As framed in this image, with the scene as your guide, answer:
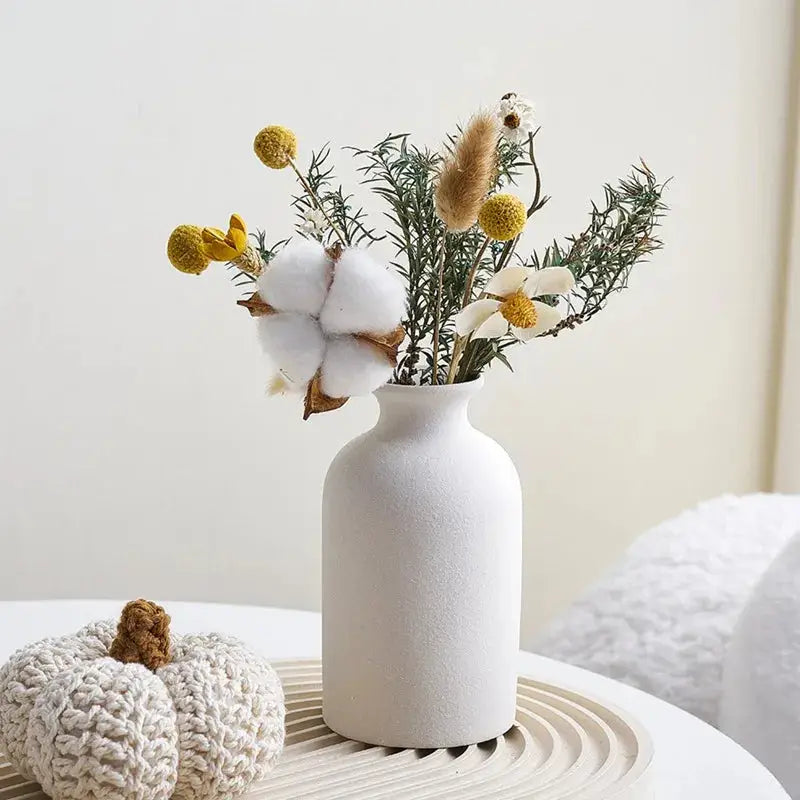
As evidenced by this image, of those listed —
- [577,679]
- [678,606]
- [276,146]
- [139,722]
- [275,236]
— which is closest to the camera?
[139,722]

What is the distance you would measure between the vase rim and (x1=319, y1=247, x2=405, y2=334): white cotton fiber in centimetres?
7

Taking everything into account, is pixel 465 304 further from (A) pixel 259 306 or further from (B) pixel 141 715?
(B) pixel 141 715

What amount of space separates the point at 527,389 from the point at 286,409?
443mm

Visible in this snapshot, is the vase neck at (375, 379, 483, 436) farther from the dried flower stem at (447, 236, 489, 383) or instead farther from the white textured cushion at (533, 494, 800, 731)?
the white textured cushion at (533, 494, 800, 731)

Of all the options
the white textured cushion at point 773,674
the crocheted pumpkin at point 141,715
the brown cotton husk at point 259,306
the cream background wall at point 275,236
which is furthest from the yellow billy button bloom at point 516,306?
the cream background wall at point 275,236

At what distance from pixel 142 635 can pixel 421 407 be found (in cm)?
21

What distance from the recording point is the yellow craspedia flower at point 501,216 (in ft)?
2.16

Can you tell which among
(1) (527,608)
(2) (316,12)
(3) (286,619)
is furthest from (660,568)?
(2) (316,12)

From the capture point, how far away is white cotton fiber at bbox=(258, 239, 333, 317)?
26.5 inches

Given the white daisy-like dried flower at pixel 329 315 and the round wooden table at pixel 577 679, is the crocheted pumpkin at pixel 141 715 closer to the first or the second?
the white daisy-like dried flower at pixel 329 315

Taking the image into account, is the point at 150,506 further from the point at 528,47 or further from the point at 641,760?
the point at 641,760

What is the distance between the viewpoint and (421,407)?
74cm

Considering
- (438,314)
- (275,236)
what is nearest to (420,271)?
(438,314)

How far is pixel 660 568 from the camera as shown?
1366 millimetres
